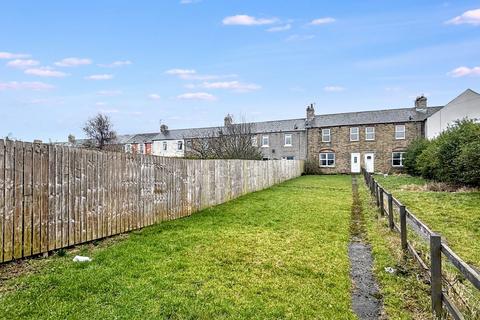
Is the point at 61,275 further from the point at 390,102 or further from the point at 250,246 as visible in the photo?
the point at 390,102

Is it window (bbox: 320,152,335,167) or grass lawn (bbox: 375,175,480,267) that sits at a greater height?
window (bbox: 320,152,335,167)

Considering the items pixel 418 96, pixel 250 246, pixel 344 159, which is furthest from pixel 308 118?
pixel 250 246

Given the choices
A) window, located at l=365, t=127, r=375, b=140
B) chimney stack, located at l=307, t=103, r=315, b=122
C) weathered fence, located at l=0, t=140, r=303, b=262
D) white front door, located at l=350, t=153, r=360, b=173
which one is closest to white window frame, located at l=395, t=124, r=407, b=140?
window, located at l=365, t=127, r=375, b=140

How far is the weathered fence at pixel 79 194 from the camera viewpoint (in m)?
5.49

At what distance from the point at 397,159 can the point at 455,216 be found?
28.4 meters

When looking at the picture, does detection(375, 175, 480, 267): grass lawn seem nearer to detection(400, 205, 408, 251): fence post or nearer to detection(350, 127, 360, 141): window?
detection(400, 205, 408, 251): fence post

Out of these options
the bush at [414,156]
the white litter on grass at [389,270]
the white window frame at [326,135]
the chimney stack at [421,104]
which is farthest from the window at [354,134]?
the white litter on grass at [389,270]

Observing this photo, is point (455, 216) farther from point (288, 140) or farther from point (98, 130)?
point (98, 130)

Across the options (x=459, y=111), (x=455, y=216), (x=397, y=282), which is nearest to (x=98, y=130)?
(x=459, y=111)

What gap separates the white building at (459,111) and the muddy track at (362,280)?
24.4 m

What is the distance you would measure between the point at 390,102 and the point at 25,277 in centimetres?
4727

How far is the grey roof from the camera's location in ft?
118

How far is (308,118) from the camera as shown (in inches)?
1623

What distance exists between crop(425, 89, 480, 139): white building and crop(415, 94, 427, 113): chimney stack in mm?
5314
